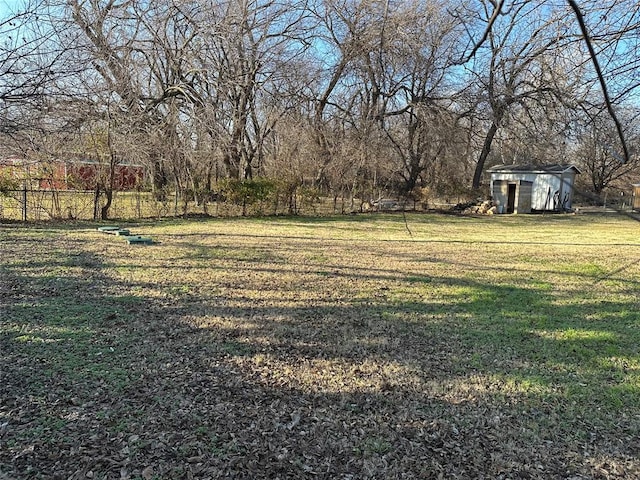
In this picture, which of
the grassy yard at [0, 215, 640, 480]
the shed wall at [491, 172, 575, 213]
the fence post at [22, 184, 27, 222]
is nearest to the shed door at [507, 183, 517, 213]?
the shed wall at [491, 172, 575, 213]

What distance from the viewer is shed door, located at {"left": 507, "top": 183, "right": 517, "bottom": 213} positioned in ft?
74.0

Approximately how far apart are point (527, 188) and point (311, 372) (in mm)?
22011

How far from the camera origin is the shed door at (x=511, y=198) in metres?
22.6

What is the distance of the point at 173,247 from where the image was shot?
8438mm

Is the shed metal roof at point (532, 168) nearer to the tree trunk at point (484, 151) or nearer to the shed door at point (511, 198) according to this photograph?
the tree trunk at point (484, 151)

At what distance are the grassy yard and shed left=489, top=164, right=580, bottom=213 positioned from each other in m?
16.4

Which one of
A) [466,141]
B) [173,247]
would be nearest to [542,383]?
[173,247]

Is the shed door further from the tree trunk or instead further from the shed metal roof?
the tree trunk

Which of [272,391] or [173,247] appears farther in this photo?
[173,247]

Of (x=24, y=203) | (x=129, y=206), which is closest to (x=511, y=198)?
(x=129, y=206)

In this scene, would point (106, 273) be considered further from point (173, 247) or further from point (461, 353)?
point (461, 353)

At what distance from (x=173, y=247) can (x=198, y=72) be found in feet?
27.9

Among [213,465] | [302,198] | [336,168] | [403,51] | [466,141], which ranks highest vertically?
[403,51]

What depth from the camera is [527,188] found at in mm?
22438
